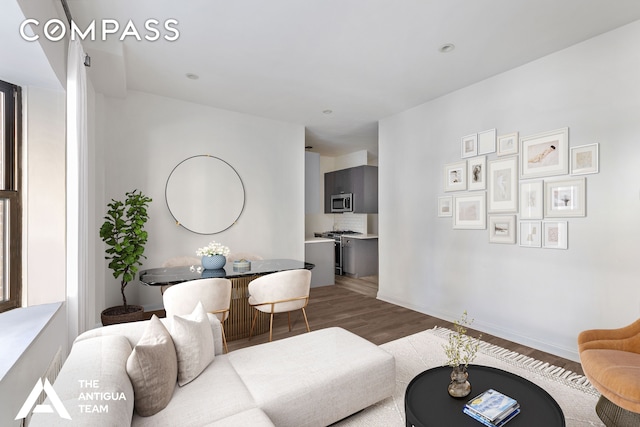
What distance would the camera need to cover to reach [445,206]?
3977 mm

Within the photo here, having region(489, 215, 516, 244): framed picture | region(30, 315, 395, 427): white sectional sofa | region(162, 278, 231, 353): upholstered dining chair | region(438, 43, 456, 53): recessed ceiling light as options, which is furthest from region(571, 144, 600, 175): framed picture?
region(162, 278, 231, 353): upholstered dining chair

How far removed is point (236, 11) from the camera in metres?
2.36

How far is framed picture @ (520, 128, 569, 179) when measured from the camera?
9.48ft

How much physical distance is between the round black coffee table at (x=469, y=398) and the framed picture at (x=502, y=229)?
1.88 metres

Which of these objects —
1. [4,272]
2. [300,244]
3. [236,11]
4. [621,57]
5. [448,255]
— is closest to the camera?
[4,272]

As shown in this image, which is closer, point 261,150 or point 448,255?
point 448,255

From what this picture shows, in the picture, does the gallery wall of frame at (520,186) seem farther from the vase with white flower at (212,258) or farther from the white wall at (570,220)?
the vase with white flower at (212,258)

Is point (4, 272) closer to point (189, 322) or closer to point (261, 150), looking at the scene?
point (189, 322)

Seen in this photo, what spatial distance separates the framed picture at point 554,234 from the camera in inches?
114

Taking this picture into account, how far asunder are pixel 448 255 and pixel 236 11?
3455 millimetres

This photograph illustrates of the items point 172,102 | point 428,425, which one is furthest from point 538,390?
point 172,102

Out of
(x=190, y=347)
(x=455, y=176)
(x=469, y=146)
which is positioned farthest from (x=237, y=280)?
(x=469, y=146)

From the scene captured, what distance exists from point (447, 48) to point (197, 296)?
314 cm

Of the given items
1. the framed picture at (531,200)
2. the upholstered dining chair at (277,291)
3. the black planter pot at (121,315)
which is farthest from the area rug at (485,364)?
the black planter pot at (121,315)
